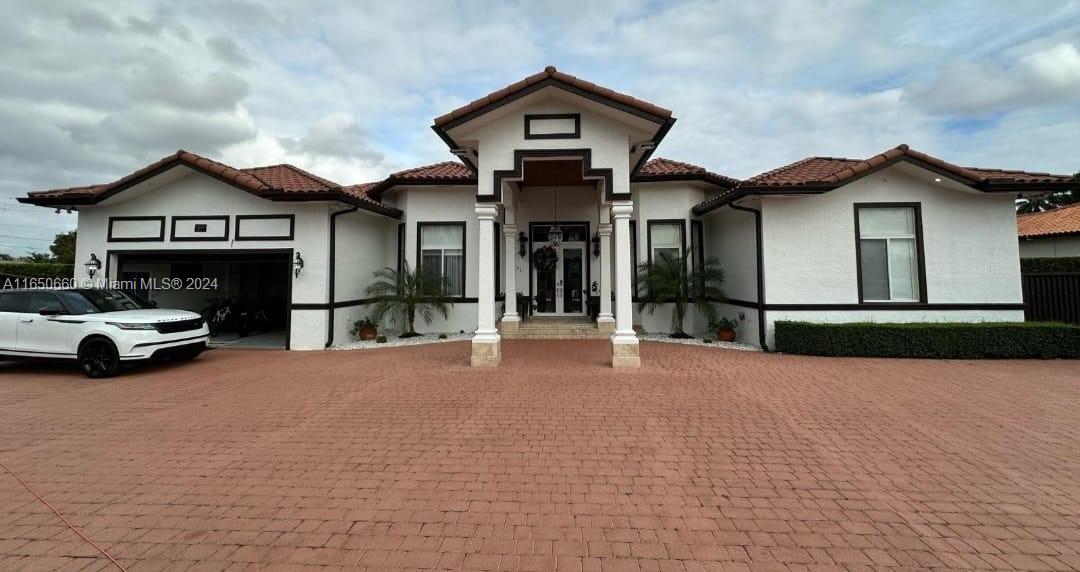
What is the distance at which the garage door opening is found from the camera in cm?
1038

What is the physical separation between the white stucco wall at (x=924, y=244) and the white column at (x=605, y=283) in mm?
3619

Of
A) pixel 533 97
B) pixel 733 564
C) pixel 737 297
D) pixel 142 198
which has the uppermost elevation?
pixel 533 97

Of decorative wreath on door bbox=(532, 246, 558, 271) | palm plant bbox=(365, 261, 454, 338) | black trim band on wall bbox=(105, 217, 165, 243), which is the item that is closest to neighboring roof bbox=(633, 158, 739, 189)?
decorative wreath on door bbox=(532, 246, 558, 271)

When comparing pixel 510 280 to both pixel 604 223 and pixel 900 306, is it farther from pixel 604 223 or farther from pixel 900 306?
pixel 900 306

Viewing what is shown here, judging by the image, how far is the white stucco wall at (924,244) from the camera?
8.91 meters

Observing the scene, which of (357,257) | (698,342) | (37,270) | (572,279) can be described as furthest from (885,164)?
(37,270)

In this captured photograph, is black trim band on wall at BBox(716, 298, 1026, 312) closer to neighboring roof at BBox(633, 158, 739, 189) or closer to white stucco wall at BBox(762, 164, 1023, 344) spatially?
white stucco wall at BBox(762, 164, 1023, 344)

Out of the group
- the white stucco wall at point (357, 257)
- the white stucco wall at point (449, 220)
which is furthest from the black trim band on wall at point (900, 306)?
the white stucco wall at point (357, 257)

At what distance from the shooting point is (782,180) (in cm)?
901

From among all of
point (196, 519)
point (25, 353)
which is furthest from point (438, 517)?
point (25, 353)

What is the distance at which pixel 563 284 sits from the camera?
41.8 ft

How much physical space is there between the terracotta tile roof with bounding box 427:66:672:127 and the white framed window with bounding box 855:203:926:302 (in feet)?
18.6

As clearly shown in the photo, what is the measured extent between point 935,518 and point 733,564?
166 cm

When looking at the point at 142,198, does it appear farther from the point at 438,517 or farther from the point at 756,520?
the point at 756,520
